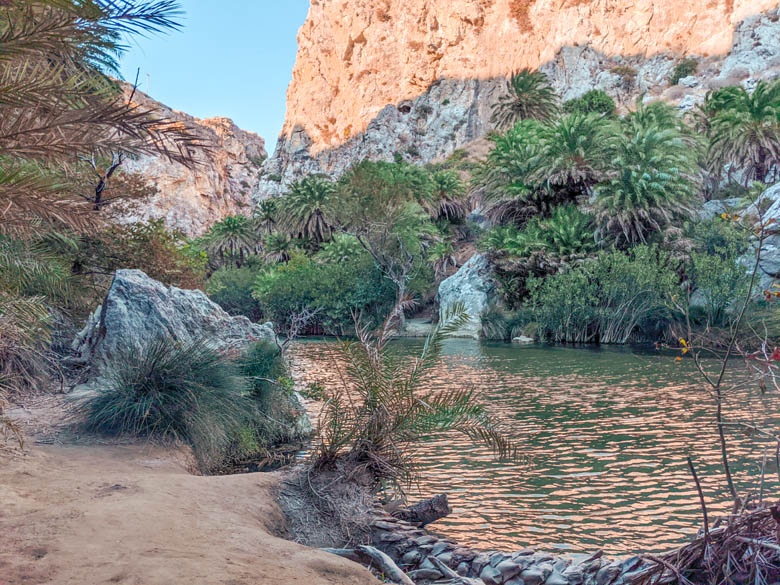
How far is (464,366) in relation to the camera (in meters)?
20.5

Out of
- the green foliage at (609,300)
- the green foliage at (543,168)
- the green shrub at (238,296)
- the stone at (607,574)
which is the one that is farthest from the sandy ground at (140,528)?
the green shrub at (238,296)

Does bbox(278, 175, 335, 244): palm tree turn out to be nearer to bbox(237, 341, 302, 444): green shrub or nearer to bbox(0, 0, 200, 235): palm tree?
bbox(237, 341, 302, 444): green shrub

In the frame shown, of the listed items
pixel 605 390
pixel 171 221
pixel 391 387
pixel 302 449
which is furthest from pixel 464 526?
pixel 171 221

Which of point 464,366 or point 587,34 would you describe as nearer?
point 464,366

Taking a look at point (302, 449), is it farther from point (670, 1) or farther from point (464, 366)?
point (670, 1)

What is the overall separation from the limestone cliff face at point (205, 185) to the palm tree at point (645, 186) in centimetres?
5269

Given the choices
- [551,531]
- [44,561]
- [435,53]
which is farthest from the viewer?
[435,53]

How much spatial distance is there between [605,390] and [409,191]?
102 ft

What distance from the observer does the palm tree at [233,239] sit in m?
60.7

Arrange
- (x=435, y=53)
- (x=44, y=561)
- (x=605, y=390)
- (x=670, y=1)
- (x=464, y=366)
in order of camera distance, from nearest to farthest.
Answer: (x=44, y=561)
(x=605, y=390)
(x=464, y=366)
(x=670, y=1)
(x=435, y=53)

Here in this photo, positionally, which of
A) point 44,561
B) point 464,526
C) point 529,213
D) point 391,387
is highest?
point 529,213

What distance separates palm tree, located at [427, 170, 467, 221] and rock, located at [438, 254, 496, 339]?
1336 cm

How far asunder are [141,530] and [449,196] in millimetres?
49820

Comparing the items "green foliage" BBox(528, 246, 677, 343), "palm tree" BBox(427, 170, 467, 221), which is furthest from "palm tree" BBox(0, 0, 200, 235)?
"palm tree" BBox(427, 170, 467, 221)
